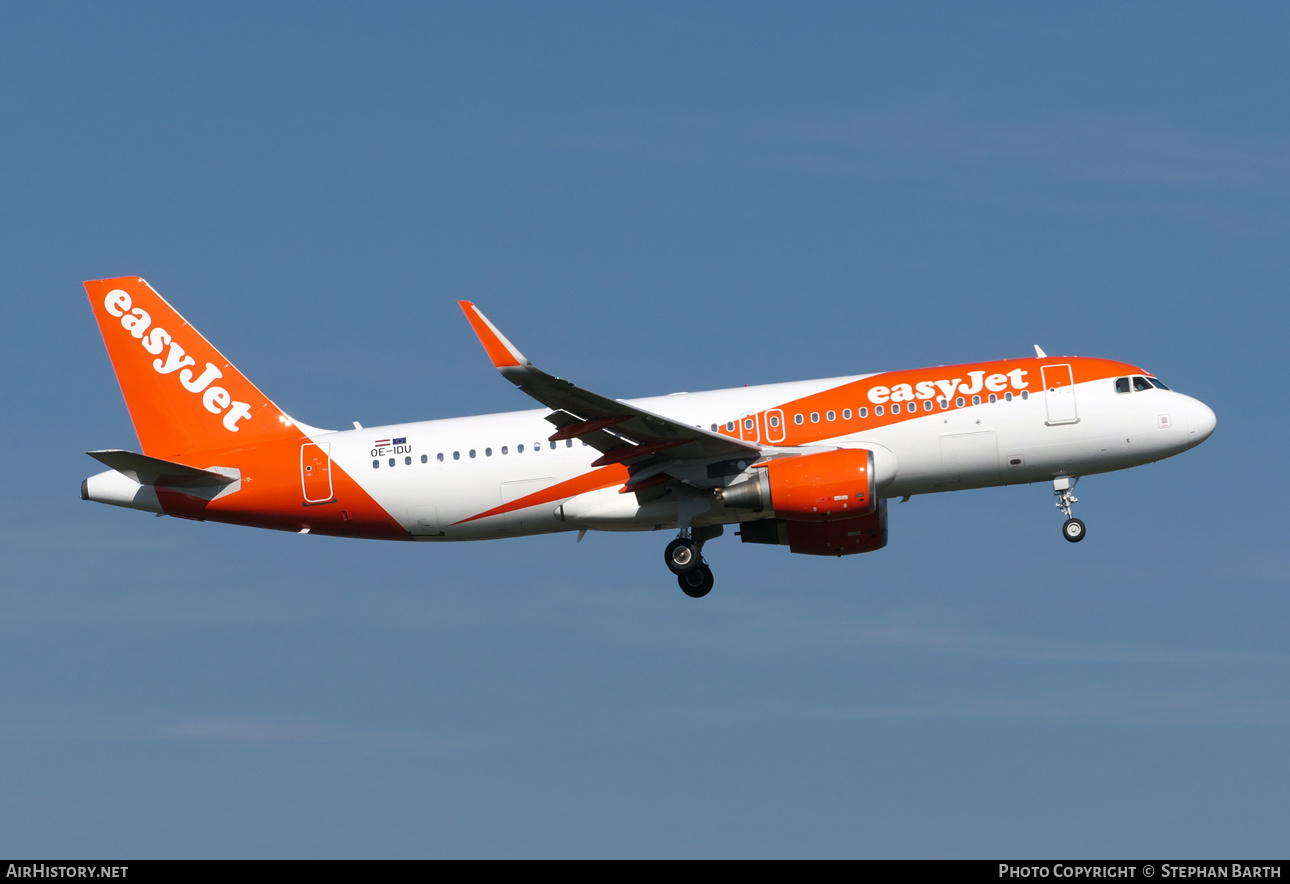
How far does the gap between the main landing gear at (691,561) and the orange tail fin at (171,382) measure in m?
10.5

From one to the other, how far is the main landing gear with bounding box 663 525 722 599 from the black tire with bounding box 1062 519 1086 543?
876 centimetres

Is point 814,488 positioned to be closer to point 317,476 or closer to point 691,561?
point 691,561

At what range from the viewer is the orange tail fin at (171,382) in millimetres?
44625

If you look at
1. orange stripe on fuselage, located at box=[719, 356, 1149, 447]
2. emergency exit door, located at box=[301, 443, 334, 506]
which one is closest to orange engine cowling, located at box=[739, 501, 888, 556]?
orange stripe on fuselage, located at box=[719, 356, 1149, 447]

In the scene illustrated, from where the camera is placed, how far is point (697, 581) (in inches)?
1704

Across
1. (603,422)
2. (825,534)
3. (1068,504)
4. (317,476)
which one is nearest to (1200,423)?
(1068,504)

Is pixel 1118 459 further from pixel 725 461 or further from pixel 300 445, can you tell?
pixel 300 445

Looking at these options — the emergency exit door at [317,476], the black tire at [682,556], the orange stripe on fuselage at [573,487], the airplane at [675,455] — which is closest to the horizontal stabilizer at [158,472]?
the airplane at [675,455]

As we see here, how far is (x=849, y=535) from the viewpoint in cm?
4419

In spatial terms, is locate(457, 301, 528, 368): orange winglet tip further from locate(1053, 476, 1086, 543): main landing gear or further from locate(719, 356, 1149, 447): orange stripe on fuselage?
locate(1053, 476, 1086, 543): main landing gear

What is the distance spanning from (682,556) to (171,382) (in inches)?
579

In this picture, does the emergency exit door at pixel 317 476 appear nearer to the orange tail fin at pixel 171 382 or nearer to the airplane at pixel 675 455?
the airplane at pixel 675 455
